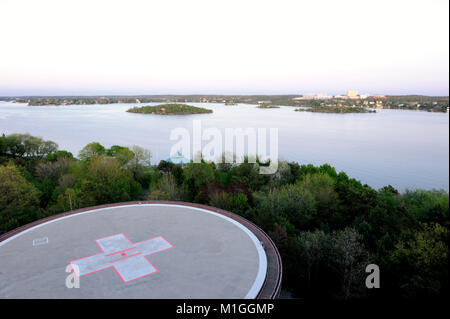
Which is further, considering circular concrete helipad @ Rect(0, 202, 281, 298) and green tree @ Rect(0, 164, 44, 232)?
green tree @ Rect(0, 164, 44, 232)

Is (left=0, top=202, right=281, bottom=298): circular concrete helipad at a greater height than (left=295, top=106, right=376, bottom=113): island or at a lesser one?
lesser

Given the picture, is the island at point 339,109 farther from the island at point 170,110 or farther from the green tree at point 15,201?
the green tree at point 15,201

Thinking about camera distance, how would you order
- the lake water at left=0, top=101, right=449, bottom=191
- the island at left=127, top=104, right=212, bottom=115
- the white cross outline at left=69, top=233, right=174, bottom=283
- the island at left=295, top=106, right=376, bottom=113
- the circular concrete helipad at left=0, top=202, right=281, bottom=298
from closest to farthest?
the circular concrete helipad at left=0, top=202, right=281, bottom=298 < the white cross outline at left=69, top=233, right=174, bottom=283 < the lake water at left=0, top=101, right=449, bottom=191 < the island at left=295, top=106, right=376, bottom=113 < the island at left=127, top=104, right=212, bottom=115

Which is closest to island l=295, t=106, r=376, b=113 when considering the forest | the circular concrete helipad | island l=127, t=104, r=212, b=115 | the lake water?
the lake water

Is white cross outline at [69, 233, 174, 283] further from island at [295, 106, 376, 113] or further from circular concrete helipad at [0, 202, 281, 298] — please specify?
island at [295, 106, 376, 113]

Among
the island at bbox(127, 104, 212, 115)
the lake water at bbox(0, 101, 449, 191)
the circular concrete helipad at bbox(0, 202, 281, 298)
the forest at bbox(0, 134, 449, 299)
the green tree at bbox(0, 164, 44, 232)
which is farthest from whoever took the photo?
the island at bbox(127, 104, 212, 115)
